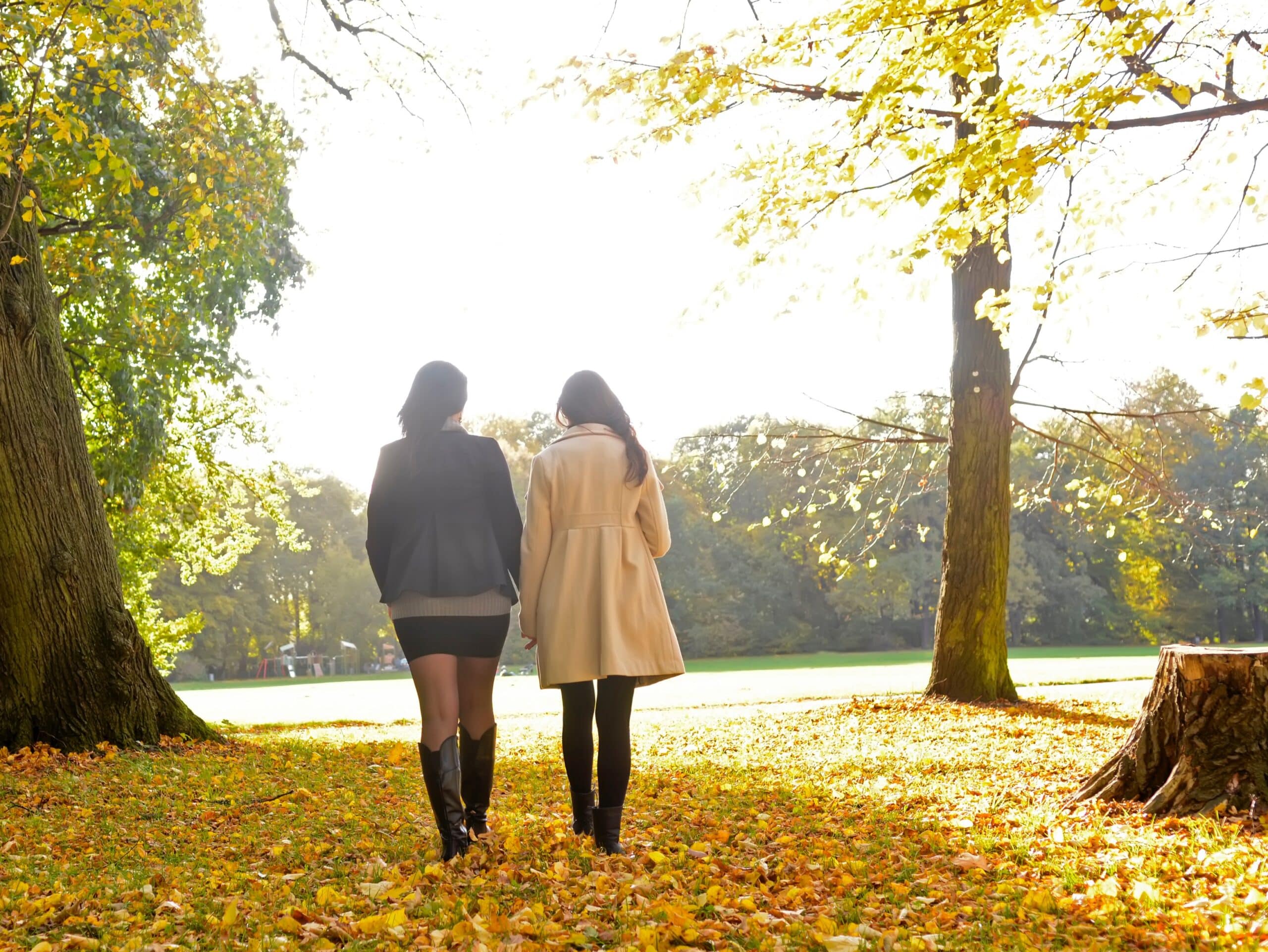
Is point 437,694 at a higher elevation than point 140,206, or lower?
lower

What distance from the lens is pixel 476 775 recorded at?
4.36 m

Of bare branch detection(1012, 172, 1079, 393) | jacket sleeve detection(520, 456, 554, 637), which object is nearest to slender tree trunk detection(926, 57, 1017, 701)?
bare branch detection(1012, 172, 1079, 393)

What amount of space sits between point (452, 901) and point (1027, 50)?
6107mm

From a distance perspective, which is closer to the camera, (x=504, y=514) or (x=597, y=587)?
(x=597, y=587)

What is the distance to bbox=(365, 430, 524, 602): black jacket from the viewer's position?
13.3 ft

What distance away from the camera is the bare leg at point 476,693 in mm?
4176

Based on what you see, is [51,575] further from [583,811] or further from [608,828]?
[608,828]

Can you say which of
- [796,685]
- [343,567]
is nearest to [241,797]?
[796,685]

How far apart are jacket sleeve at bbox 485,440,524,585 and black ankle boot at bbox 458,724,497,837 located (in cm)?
67

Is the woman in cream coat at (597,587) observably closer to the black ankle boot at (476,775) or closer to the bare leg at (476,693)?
the bare leg at (476,693)

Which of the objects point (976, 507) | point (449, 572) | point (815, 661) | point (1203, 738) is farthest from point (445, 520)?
point (815, 661)

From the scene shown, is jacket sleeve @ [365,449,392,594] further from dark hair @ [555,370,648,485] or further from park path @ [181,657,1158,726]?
park path @ [181,657,1158,726]

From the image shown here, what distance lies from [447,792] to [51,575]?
5.19 m

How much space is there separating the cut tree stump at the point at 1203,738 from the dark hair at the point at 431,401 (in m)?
3.53
